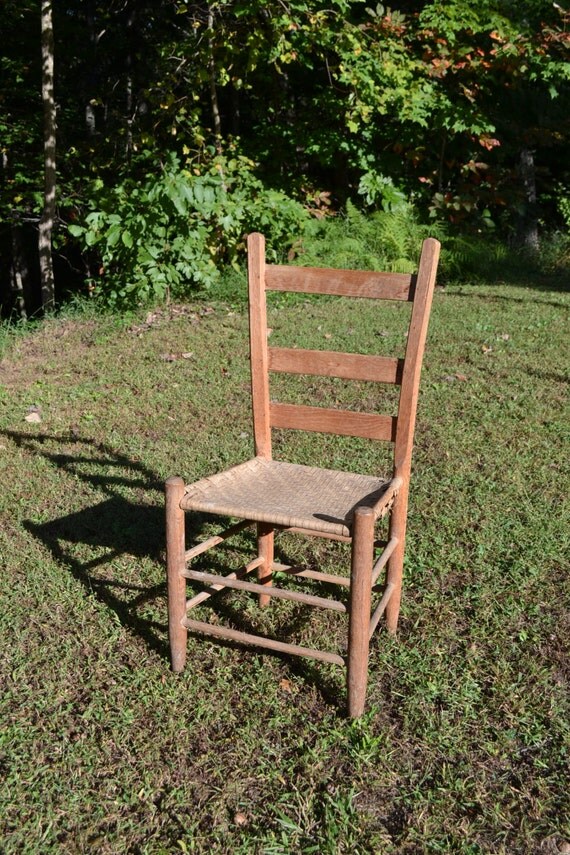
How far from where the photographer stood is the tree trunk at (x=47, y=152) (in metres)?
7.95

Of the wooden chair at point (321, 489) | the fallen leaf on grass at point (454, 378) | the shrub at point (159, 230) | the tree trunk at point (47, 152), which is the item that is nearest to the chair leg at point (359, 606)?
the wooden chair at point (321, 489)

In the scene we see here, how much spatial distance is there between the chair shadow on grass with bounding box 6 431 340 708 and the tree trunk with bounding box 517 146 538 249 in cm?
1027

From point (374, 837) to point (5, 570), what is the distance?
2.01m

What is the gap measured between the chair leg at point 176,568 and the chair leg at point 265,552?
52cm

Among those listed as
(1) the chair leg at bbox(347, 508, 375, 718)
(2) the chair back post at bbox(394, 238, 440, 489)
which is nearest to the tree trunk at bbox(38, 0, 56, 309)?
(2) the chair back post at bbox(394, 238, 440, 489)

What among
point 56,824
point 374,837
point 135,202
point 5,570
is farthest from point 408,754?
point 135,202

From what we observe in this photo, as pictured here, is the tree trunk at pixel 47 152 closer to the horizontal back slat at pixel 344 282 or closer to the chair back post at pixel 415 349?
the horizontal back slat at pixel 344 282

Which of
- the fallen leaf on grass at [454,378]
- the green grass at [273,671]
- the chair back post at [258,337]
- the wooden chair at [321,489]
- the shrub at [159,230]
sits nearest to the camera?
the green grass at [273,671]

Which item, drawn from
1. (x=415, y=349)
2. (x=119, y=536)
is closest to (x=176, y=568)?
(x=415, y=349)

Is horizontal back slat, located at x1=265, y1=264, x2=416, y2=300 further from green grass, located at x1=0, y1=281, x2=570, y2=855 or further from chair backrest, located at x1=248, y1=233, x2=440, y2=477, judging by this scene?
green grass, located at x1=0, y1=281, x2=570, y2=855

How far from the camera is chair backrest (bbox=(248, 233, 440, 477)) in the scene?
2561 mm

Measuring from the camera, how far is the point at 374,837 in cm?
198

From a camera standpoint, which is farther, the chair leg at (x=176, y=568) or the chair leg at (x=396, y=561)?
the chair leg at (x=396, y=561)

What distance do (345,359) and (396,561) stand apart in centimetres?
76
